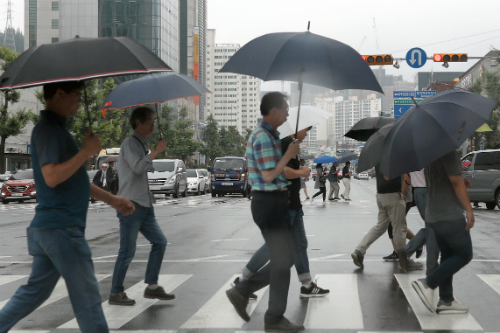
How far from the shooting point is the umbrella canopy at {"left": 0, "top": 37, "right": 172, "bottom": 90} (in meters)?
3.70

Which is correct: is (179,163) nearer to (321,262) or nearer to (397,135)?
(321,262)

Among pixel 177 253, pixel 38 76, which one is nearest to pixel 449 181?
pixel 38 76

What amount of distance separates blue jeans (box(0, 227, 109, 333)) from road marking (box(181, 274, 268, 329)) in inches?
70.4

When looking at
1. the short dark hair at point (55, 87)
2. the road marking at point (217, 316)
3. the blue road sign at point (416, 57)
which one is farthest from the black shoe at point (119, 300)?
the blue road sign at point (416, 57)

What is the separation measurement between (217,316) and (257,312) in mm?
398

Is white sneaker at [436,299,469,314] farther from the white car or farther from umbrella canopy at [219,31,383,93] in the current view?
the white car

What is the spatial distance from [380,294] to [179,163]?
27127mm

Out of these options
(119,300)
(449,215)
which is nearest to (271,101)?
(449,215)

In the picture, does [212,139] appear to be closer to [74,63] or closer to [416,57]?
[416,57]

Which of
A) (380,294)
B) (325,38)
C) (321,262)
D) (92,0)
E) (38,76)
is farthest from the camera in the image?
(92,0)

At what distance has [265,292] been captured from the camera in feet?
23.2

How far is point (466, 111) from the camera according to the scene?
5.60 metres

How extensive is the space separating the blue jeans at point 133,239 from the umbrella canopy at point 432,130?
2326 millimetres

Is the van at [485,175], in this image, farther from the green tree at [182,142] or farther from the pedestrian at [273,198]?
the green tree at [182,142]
